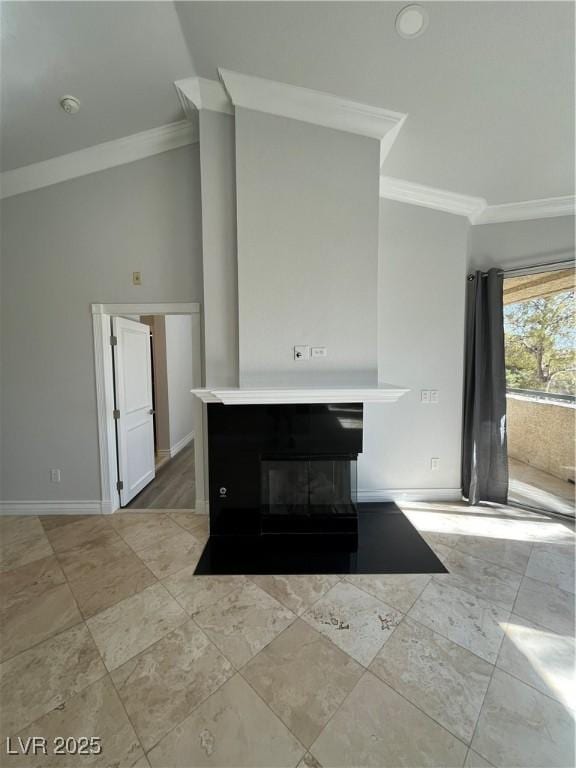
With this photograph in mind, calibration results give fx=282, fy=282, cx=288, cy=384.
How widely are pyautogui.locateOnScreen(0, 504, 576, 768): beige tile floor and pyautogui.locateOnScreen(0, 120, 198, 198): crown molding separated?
9.83 feet

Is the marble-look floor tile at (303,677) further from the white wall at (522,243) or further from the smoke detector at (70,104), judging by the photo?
the smoke detector at (70,104)

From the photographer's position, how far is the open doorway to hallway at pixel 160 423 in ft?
9.18

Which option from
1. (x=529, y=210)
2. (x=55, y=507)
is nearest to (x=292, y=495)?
(x=55, y=507)

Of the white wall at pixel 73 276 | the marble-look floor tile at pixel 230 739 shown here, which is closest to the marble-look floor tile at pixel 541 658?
the marble-look floor tile at pixel 230 739

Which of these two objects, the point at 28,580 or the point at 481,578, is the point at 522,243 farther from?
the point at 28,580

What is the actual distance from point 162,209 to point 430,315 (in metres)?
2.61

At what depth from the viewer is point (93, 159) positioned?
2.38 m

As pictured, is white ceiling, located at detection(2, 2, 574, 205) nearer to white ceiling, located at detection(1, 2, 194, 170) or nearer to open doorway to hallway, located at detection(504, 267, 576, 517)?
white ceiling, located at detection(1, 2, 194, 170)

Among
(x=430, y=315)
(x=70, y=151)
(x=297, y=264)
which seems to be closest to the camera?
(x=297, y=264)

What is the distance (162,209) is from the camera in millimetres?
2428

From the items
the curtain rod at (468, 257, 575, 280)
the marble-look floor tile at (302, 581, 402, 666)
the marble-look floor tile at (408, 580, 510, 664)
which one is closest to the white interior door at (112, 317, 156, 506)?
the marble-look floor tile at (302, 581, 402, 666)

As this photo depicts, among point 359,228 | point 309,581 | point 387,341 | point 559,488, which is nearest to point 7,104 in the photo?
point 359,228

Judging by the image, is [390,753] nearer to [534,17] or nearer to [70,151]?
[534,17]

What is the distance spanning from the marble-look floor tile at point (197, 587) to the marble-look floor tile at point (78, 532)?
0.92m
